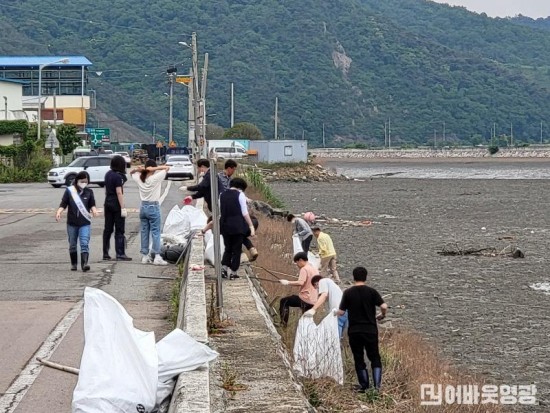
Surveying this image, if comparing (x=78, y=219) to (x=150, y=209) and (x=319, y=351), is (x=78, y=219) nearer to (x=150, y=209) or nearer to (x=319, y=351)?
(x=150, y=209)

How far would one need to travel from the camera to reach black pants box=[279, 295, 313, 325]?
1269cm

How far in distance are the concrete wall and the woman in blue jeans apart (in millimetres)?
79913

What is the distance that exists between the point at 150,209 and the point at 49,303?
14.0ft

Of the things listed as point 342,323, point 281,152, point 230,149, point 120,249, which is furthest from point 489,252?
point 281,152

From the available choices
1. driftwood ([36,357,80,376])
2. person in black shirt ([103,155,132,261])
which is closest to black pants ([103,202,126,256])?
person in black shirt ([103,155,132,261])

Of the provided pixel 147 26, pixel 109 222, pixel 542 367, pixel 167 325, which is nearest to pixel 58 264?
pixel 109 222

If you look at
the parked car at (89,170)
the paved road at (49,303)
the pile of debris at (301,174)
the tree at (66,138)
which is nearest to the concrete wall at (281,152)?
the pile of debris at (301,174)

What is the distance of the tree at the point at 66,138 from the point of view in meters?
70.6

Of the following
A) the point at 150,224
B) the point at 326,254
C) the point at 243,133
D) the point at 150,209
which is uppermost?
the point at 243,133

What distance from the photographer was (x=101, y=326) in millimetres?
8109

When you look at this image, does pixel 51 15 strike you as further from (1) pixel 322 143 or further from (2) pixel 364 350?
(2) pixel 364 350

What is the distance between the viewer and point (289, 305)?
42.3ft

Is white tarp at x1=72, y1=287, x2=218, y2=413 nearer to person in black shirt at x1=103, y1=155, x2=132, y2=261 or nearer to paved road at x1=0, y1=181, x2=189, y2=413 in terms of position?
paved road at x1=0, y1=181, x2=189, y2=413

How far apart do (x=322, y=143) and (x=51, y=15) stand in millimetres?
51949
